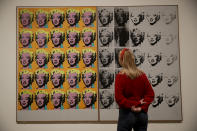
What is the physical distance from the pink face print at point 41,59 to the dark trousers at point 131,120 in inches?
60.5

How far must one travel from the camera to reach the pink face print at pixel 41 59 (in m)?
3.24

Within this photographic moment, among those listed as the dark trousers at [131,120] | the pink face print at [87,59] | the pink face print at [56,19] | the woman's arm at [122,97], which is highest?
the pink face print at [56,19]

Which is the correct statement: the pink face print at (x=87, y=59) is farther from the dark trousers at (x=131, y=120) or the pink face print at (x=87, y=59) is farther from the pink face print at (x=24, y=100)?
the dark trousers at (x=131, y=120)

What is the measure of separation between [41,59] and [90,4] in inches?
41.1

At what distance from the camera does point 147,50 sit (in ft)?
10.6

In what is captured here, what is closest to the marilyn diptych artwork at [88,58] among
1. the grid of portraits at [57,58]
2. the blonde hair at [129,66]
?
the grid of portraits at [57,58]

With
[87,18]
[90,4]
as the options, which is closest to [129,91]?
[87,18]

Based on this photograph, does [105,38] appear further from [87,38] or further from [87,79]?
[87,79]

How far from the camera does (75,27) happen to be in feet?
10.8

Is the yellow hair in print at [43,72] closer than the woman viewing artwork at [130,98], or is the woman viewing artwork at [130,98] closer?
the woman viewing artwork at [130,98]
